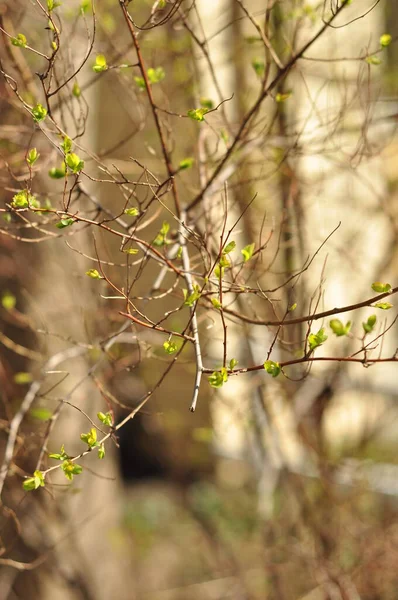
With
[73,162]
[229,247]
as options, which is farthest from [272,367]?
[73,162]

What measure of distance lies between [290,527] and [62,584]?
133 cm

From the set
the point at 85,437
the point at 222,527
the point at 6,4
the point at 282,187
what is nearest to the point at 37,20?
the point at 6,4

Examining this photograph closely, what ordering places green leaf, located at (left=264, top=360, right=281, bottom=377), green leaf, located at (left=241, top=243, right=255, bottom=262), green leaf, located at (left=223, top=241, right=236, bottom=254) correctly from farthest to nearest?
green leaf, located at (left=241, top=243, right=255, bottom=262) < green leaf, located at (left=223, top=241, right=236, bottom=254) < green leaf, located at (left=264, top=360, right=281, bottom=377)

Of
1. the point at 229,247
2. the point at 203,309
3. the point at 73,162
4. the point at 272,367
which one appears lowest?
the point at 272,367

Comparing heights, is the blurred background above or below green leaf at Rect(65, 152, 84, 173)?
above

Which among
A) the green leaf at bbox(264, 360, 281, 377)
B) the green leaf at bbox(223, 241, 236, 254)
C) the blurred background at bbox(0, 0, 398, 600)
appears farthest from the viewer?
the blurred background at bbox(0, 0, 398, 600)

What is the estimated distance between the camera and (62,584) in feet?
11.7

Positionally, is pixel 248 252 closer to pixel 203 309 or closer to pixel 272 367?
pixel 272 367

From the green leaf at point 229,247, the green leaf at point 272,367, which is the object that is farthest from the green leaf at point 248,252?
the green leaf at point 272,367

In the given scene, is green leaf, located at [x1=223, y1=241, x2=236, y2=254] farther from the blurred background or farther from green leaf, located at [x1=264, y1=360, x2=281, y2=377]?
the blurred background

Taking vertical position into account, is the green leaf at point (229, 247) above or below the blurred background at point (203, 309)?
below

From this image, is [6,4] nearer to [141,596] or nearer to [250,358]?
[250,358]

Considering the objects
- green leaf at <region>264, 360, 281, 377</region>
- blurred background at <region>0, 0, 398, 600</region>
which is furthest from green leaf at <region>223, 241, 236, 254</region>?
blurred background at <region>0, 0, 398, 600</region>

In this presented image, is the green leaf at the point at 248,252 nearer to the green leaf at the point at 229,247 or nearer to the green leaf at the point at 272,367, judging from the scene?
the green leaf at the point at 229,247
